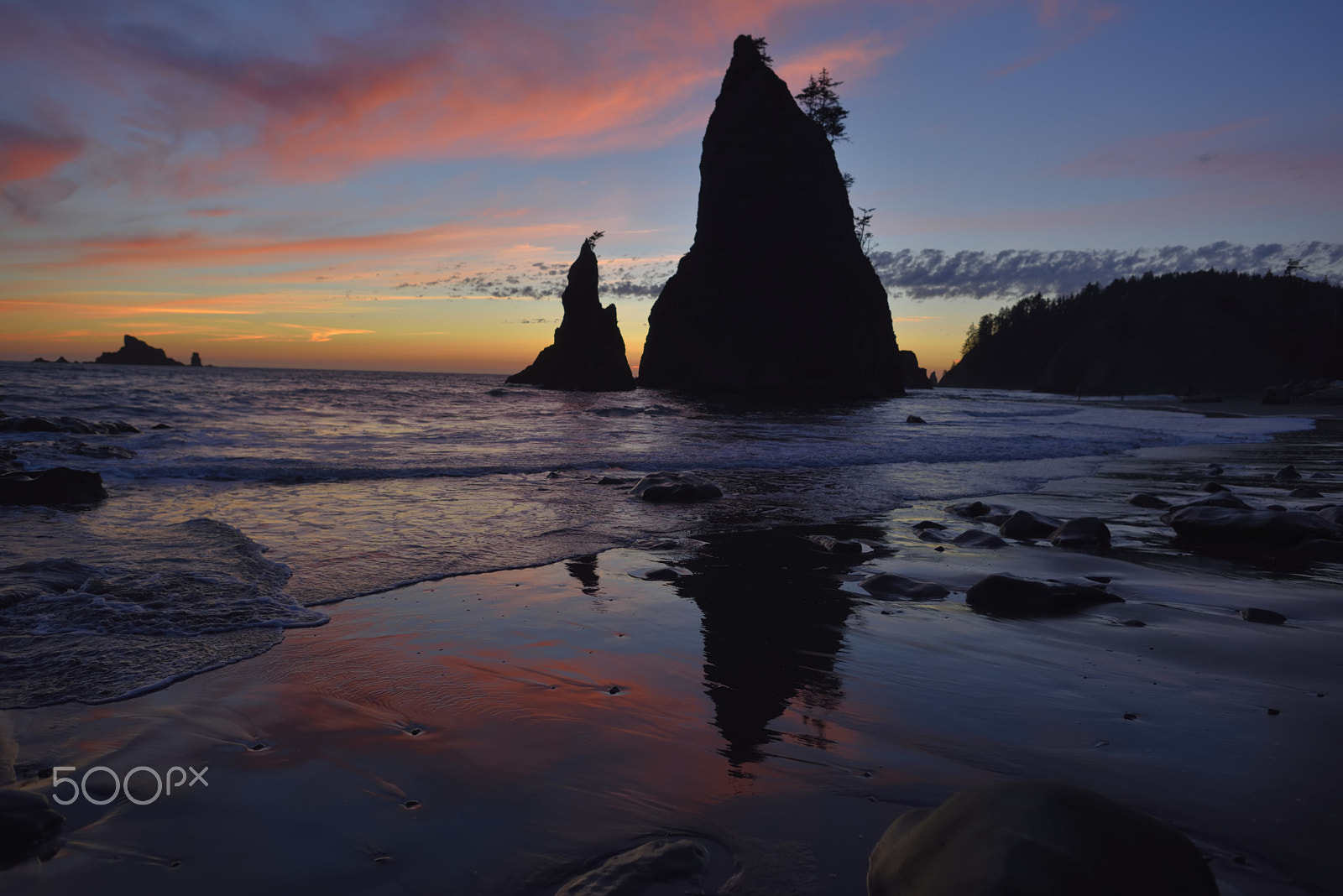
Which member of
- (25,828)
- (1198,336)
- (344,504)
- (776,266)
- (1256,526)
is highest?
(776,266)

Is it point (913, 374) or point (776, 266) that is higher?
point (776, 266)

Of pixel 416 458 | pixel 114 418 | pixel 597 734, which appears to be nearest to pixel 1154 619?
pixel 597 734

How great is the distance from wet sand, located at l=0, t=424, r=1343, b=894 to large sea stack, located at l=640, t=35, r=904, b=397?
49428 millimetres

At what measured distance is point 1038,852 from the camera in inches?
55.9

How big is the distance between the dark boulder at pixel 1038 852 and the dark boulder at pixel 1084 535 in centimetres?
503

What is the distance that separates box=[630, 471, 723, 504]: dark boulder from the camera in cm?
850

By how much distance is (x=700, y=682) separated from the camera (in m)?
3.08

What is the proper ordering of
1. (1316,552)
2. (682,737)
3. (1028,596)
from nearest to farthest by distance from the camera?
(682,737) → (1028,596) → (1316,552)

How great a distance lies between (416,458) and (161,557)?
692cm

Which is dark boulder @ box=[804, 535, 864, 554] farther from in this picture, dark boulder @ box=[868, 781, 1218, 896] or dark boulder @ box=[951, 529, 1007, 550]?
dark boulder @ box=[868, 781, 1218, 896]

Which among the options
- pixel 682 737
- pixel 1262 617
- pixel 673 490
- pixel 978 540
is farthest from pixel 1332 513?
pixel 682 737

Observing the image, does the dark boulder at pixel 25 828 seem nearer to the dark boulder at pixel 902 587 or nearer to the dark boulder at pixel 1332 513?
the dark boulder at pixel 902 587

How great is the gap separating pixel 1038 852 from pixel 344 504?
25.5 ft

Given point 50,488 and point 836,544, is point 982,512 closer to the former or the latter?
point 836,544
